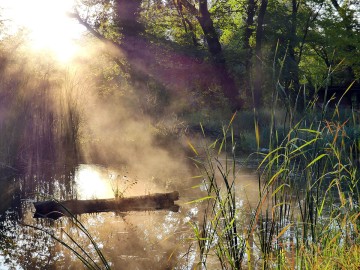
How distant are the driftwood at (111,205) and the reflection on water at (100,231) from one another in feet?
0.48

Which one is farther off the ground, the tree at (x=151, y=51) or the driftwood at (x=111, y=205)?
the tree at (x=151, y=51)

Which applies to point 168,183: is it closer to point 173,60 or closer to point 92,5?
point 173,60

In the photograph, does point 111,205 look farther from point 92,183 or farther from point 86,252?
point 86,252

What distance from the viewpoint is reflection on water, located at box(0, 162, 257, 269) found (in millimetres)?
4492

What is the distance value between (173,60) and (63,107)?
11115 mm

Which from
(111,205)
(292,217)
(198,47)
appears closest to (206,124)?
(198,47)

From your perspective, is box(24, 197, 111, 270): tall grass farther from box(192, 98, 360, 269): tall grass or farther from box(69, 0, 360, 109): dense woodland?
box(69, 0, 360, 109): dense woodland

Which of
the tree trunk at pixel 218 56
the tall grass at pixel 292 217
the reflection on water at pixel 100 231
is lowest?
the reflection on water at pixel 100 231

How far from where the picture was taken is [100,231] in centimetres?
544

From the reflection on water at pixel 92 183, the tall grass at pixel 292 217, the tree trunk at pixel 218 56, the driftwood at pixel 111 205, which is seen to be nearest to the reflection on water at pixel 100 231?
the reflection on water at pixel 92 183

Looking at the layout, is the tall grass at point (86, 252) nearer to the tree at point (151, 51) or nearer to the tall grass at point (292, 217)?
the tall grass at point (292, 217)

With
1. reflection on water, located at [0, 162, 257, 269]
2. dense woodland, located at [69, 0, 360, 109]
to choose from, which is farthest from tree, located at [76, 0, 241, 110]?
reflection on water, located at [0, 162, 257, 269]

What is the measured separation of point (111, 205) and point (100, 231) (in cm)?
99

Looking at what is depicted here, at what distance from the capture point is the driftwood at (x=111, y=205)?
6.09 metres
